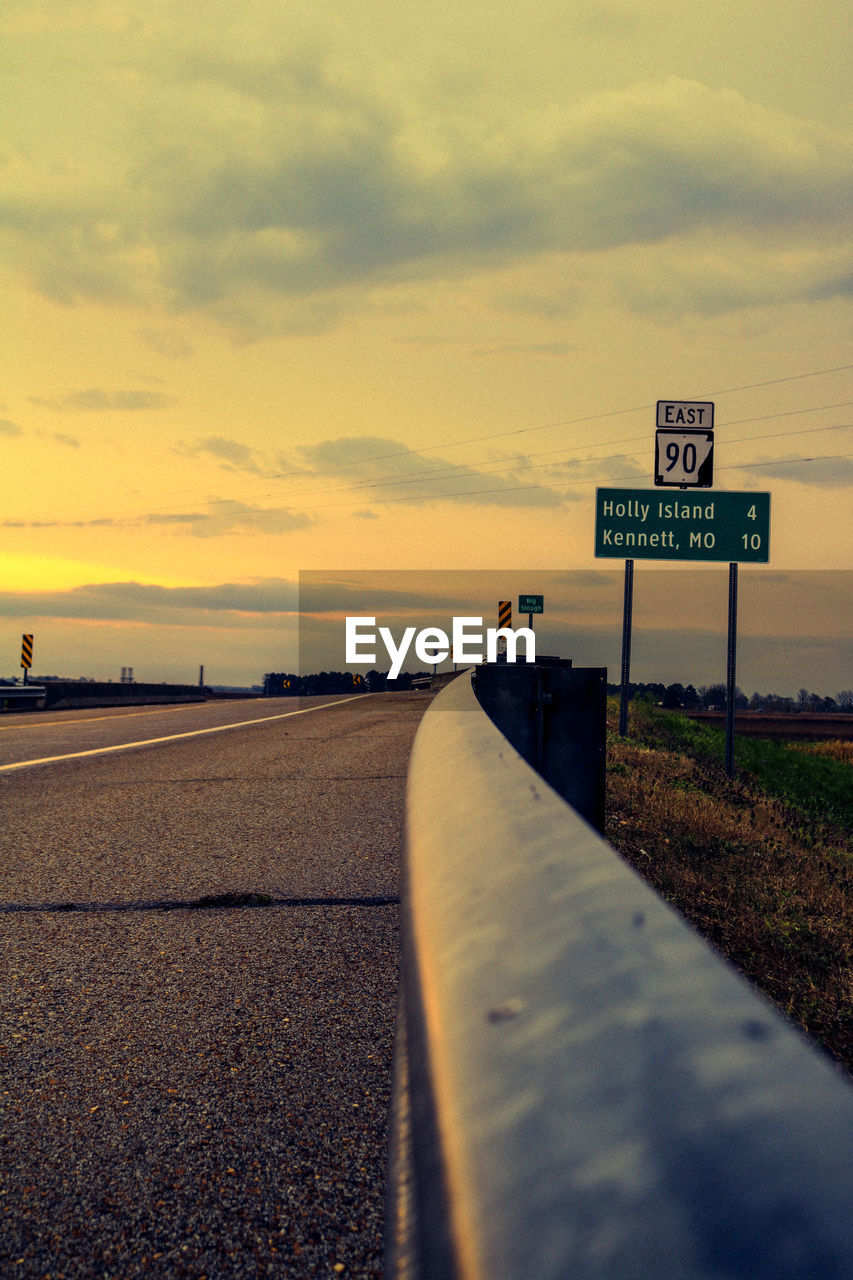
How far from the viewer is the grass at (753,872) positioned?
17.4 ft

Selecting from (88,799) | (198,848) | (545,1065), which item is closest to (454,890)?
(545,1065)

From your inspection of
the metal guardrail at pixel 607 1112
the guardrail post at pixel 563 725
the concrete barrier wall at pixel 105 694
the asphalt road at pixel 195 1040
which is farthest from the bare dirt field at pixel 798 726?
the metal guardrail at pixel 607 1112

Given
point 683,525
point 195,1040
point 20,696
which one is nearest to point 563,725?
point 195,1040

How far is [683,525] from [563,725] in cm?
1375

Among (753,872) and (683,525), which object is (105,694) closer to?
(683,525)

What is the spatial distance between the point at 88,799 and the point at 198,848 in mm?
2320

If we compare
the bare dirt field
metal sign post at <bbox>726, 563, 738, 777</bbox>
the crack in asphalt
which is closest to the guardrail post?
the crack in asphalt

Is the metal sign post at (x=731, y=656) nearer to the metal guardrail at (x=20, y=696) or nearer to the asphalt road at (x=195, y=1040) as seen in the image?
the asphalt road at (x=195, y=1040)

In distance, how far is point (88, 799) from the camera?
26.0 feet

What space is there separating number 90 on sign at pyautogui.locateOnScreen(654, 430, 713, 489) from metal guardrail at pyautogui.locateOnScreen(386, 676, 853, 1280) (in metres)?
18.7

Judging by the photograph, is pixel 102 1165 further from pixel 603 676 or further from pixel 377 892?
pixel 603 676

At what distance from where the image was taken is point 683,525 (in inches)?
738

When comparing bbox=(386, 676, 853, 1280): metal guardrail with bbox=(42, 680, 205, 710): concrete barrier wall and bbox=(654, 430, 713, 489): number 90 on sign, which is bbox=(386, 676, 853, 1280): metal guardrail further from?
bbox=(42, 680, 205, 710): concrete barrier wall

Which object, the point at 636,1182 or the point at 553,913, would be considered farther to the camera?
the point at 553,913
